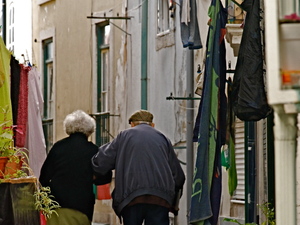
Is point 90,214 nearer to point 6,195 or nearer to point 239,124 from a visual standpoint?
point 6,195

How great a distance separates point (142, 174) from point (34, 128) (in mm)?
2240

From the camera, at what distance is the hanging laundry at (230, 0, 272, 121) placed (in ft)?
26.9

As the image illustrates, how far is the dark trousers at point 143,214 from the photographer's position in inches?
384

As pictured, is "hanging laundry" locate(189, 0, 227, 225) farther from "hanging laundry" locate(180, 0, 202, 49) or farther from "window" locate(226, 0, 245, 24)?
"window" locate(226, 0, 245, 24)

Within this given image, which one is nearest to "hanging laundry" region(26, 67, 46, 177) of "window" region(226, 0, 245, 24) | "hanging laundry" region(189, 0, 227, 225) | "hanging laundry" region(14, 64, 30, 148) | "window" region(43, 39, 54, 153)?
"hanging laundry" region(14, 64, 30, 148)

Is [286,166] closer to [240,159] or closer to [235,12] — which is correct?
[235,12]

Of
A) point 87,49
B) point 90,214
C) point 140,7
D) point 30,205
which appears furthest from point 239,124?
point 87,49

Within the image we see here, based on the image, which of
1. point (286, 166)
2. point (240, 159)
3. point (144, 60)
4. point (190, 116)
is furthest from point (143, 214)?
point (144, 60)

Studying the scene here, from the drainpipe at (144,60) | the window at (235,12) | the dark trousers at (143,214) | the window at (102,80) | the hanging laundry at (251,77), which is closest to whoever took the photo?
the hanging laundry at (251,77)

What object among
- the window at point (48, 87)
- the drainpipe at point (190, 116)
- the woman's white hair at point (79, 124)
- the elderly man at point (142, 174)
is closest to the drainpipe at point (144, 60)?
the drainpipe at point (190, 116)

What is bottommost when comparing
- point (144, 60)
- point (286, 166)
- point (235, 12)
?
point (286, 166)

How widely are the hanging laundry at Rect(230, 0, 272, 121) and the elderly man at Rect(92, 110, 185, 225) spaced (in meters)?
1.71

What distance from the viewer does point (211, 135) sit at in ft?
27.4

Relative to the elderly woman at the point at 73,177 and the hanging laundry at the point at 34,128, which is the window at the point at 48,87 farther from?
the elderly woman at the point at 73,177
